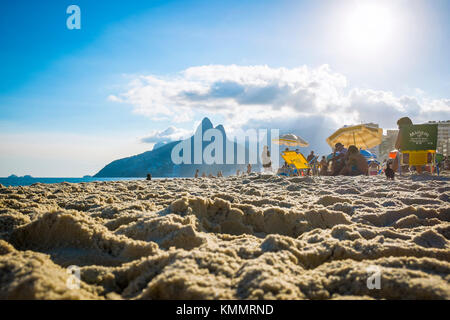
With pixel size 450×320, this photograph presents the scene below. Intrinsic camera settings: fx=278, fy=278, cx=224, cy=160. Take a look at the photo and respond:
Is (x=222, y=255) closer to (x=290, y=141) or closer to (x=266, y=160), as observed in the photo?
(x=266, y=160)

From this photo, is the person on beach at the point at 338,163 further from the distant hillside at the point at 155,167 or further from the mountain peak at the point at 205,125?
the mountain peak at the point at 205,125

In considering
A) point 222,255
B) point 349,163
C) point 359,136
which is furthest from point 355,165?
point 222,255

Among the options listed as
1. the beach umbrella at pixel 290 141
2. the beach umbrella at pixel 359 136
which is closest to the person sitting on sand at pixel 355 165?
the beach umbrella at pixel 359 136

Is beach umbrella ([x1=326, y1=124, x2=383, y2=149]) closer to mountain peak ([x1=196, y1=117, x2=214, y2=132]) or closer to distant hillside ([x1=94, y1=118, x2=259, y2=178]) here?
distant hillside ([x1=94, y1=118, x2=259, y2=178])

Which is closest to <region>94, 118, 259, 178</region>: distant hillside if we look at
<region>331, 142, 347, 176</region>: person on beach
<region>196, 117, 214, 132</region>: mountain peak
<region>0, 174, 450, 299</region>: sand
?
<region>196, 117, 214, 132</region>: mountain peak

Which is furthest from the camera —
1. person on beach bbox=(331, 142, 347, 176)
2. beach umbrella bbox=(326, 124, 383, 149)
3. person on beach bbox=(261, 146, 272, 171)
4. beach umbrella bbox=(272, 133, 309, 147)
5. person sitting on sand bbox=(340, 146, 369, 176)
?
beach umbrella bbox=(272, 133, 309, 147)

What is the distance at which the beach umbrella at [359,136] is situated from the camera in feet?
43.0

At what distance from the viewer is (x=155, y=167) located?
131 metres

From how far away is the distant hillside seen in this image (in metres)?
128

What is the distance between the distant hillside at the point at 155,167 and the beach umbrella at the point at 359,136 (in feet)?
353

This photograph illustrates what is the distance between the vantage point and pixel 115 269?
1555 mm

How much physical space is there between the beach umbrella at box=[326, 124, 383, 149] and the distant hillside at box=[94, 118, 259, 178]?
108 metres

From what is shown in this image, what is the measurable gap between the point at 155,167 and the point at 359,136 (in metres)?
124
